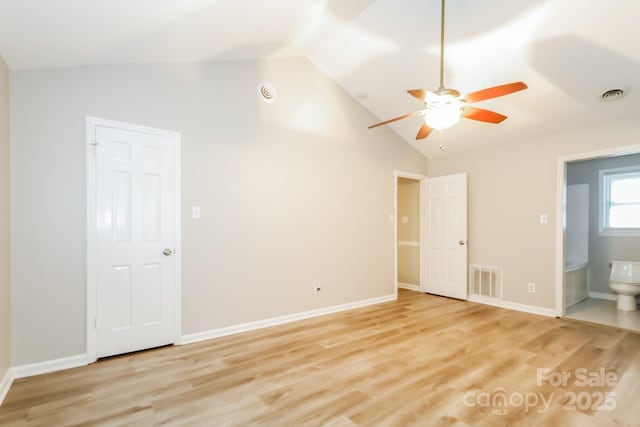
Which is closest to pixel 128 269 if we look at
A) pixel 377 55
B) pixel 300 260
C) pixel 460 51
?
pixel 300 260

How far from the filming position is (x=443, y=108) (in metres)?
2.33

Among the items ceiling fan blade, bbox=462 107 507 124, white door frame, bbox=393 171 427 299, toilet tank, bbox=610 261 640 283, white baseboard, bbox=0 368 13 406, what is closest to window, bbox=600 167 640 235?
toilet tank, bbox=610 261 640 283

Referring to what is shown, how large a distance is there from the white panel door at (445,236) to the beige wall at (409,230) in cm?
18

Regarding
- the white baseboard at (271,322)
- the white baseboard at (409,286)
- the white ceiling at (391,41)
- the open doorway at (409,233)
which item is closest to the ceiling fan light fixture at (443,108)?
the white ceiling at (391,41)

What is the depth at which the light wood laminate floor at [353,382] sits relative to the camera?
77.7 inches

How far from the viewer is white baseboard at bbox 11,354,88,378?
2.45 meters

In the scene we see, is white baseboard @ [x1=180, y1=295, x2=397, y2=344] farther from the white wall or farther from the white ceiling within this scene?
the white ceiling

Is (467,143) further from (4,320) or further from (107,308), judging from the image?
(4,320)

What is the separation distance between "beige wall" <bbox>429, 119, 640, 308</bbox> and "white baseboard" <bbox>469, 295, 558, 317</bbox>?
0.07 metres

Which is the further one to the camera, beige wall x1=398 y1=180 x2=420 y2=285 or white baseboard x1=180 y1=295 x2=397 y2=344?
beige wall x1=398 y1=180 x2=420 y2=285

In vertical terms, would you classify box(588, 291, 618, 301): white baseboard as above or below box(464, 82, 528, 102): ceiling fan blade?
below

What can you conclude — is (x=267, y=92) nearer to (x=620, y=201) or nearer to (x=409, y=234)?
(x=409, y=234)

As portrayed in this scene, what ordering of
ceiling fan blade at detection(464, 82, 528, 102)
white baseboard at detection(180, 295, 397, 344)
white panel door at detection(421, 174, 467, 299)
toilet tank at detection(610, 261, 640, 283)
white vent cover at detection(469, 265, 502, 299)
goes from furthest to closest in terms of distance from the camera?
1. white panel door at detection(421, 174, 467, 299)
2. white vent cover at detection(469, 265, 502, 299)
3. toilet tank at detection(610, 261, 640, 283)
4. white baseboard at detection(180, 295, 397, 344)
5. ceiling fan blade at detection(464, 82, 528, 102)

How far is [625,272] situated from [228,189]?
5838 millimetres
